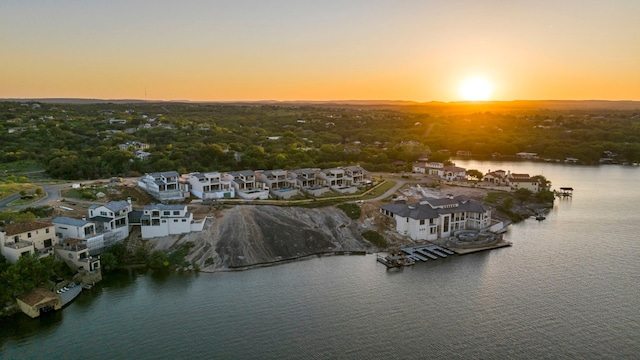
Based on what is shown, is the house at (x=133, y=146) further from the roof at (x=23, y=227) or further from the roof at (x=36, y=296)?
the roof at (x=36, y=296)

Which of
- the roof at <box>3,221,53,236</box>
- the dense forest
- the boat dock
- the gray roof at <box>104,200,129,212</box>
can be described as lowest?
the boat dock

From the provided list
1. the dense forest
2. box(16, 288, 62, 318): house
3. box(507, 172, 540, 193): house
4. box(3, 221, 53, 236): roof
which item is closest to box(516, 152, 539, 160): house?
the dense forest

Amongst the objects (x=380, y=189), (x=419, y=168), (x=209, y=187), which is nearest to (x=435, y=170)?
(x=419, y=168)

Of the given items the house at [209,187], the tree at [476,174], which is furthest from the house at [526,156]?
the house at [209,187]

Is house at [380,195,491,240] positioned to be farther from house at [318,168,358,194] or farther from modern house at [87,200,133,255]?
modern house at [87,200,133,255]

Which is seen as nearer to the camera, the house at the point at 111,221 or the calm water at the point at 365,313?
the calm water at the point at 365,313

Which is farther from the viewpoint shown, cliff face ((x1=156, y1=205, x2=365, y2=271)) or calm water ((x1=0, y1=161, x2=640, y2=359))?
cliff face ((x1=156, y1=205, x2=365, y2=271))

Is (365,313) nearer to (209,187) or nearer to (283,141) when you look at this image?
(209,187)

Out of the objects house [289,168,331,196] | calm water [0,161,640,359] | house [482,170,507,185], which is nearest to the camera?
calm water [0,161,640,359]

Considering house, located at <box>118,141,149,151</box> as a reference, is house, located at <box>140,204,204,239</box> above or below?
below
